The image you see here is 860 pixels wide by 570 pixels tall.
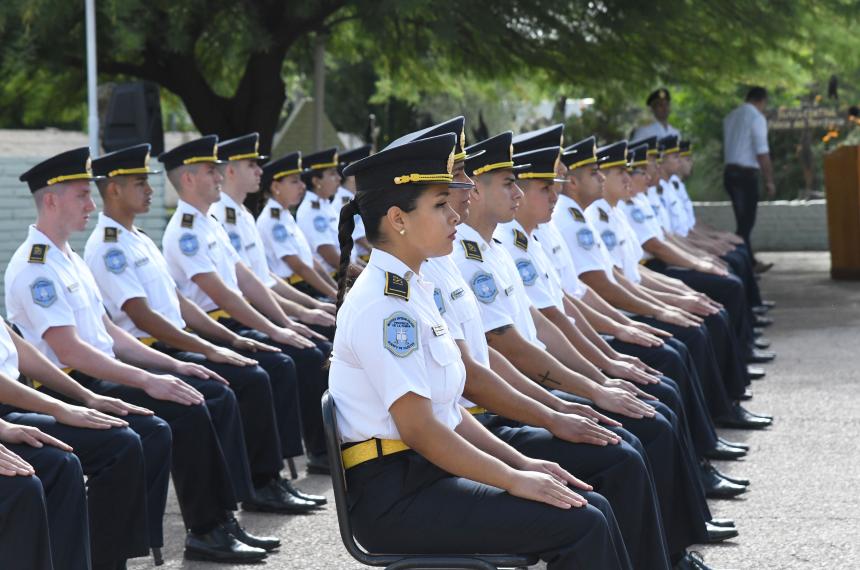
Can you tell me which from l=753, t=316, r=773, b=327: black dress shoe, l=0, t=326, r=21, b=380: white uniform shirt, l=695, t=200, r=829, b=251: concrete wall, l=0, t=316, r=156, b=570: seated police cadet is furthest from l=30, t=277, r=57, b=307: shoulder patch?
l=695, t=200, r=829, b=251: concrete wall

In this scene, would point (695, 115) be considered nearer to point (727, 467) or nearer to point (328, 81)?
point (328, 81)

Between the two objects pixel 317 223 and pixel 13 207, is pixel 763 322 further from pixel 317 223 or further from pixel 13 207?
pixel 13 207

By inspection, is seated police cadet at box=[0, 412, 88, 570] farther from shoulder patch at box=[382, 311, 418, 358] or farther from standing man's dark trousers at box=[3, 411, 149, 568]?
shoulder patch at box=[382, 311, 418, 358]

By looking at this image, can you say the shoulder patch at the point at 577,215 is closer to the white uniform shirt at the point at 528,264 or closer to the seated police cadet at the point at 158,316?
the white uniform shirt at the point at 528,264

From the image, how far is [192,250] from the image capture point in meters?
6.57

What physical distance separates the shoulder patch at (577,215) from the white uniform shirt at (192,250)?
5.32 ft

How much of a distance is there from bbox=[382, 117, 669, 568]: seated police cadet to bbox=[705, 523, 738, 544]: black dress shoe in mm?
1291

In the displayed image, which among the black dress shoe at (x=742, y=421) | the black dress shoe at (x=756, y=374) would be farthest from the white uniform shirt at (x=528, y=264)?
the black dress shoe at (x=756, y=374)

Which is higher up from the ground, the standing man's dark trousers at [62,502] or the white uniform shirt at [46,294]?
the white uniform shirt at [46,294]

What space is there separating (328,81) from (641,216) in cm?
2613

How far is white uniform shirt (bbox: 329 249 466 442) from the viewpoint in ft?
11.3

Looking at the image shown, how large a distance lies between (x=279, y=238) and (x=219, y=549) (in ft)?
10.4

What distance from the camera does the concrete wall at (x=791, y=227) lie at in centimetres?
2081

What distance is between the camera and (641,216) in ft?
29.8
